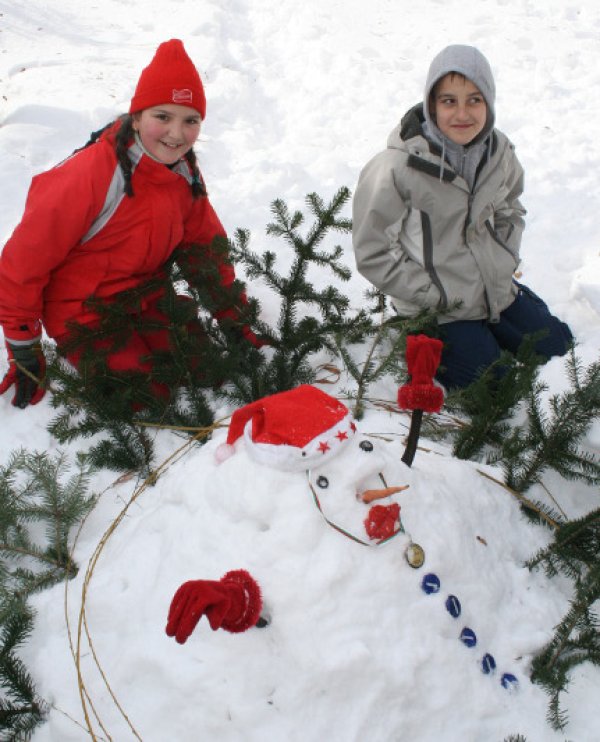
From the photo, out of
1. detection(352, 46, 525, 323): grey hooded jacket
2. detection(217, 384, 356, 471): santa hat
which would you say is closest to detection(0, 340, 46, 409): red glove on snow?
detection(217, 384, 356, 471): santa hat

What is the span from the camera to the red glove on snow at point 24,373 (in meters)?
2.66

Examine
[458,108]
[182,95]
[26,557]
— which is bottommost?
[26,557]

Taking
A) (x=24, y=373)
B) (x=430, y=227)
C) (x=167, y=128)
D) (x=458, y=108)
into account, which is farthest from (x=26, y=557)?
(x=458, y=108)

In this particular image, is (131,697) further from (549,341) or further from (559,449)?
(549,341)

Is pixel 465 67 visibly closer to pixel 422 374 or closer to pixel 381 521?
pixel 422 374

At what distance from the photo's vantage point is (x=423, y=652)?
1.62 meters

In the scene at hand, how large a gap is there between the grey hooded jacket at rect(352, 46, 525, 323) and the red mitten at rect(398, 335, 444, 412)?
1232 millimetres

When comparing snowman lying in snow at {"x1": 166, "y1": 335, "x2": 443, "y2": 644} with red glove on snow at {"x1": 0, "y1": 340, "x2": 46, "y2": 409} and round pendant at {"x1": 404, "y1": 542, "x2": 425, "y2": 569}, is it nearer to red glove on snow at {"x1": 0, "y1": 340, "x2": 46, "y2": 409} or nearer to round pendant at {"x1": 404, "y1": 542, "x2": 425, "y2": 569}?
round pendant at {"x1": 404, "y1": 542, "x2": 425, "y2": 569}

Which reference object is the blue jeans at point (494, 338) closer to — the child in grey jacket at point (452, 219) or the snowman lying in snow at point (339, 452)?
the child in grey jacket at point (452, 219)

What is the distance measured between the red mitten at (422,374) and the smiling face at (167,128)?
4.79ft

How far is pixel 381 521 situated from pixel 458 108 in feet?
6.17

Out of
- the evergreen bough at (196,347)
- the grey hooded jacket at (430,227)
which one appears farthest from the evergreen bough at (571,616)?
the grey hooded jacket at (430,227)

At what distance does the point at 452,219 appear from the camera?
2873 millimetres

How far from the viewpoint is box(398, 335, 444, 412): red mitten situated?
1.67 meters
